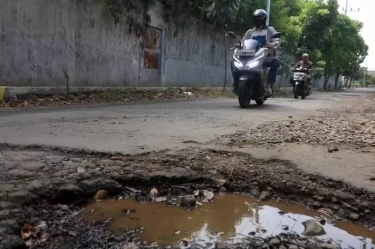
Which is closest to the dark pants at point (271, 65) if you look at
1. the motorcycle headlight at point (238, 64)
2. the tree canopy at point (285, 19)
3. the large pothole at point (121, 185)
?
the motorcycle headlight at point (238, 64)

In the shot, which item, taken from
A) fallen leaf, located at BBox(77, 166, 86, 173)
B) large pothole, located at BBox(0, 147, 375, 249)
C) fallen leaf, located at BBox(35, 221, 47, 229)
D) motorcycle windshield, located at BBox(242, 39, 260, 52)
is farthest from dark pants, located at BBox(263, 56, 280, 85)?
fallen leaf, located at BBox(35, 221, 47, 229)

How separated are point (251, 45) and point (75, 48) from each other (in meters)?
3.90

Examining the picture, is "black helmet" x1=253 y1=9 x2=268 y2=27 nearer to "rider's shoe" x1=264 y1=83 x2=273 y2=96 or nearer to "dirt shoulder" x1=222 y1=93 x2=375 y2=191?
"rider's shoe" x1=264 y1=83 x2=273 y2=96

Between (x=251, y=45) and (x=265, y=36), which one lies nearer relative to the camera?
(x=251, y=45)

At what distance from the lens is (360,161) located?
2727 millimetres

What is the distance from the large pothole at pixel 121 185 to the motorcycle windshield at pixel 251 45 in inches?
171

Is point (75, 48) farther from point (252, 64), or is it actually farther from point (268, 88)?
point (268, 88)

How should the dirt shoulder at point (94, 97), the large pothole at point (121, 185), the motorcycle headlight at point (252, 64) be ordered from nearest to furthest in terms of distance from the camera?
1. the large pothole at point (121, 185)
2. the dirt shoulder at point (94, 97)
3. the motorcycle headlight at point (252, 64)

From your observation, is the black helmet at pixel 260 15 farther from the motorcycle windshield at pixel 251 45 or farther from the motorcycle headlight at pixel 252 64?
the motorcycle headlight at pixel 252 64

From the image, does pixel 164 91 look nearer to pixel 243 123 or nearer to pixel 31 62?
pixel 31 62

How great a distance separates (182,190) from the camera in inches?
88.2

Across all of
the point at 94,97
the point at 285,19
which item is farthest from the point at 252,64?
the point at 285,19

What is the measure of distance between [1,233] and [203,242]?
32.5 inches

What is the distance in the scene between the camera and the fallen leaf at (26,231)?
1.53 m
